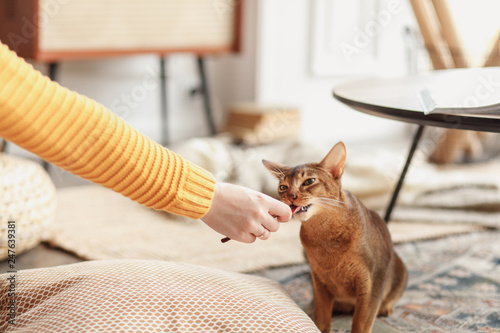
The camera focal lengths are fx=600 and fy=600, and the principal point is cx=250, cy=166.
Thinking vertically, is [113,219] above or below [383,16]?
below

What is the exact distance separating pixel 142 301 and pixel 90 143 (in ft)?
0.83

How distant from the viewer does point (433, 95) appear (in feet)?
3.79

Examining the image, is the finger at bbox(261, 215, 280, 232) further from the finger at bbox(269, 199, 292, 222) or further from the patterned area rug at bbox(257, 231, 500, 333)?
the patterned area rug at bbox(257, 231, 500, 333)

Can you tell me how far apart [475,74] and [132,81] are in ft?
6.45

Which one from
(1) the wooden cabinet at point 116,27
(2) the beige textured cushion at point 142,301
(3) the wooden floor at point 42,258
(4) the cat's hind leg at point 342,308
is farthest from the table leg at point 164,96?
(2) the beige textured cushion at point 142,301

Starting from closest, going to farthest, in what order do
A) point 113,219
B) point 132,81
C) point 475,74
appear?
point 475,74 < point 113,219 < point 132,81

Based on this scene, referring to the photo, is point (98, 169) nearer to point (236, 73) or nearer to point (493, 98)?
point (493, 98)

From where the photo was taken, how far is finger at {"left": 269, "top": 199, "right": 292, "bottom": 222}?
2.80ft

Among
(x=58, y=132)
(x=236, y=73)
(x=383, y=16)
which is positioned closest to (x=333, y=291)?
(x=58, y=132)

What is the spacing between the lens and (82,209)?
2.11 m

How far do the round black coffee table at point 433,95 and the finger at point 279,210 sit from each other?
297mm

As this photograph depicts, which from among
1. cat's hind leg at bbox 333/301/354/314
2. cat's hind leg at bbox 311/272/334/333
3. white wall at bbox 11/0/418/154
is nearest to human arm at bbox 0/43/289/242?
cat's hind leg at bbox 311/272/334/333

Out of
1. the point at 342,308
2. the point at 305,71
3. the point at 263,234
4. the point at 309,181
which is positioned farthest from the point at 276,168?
the point at 305,71

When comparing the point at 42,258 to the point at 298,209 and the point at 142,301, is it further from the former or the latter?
the point at 298,209
